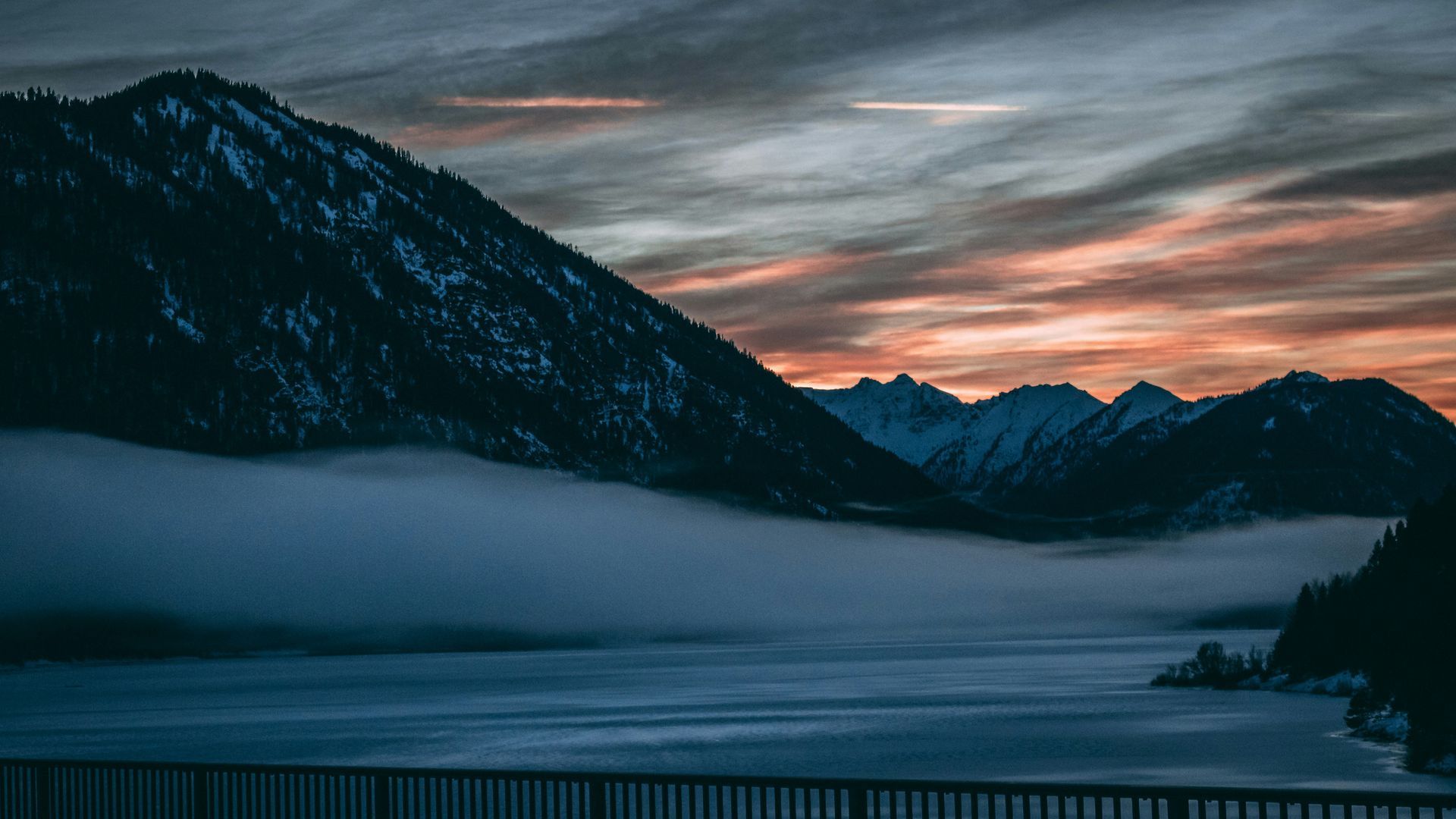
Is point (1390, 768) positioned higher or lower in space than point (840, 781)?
lower

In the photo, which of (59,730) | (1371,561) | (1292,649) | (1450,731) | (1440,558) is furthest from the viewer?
(1292,649)

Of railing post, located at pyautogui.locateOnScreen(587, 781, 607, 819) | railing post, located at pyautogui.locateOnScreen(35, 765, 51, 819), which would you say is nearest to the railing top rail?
railing post, located at pyautogui.locateOnScreen(587, 781, 607, 819)

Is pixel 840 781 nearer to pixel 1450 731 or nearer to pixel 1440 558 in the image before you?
pixel 1450 731

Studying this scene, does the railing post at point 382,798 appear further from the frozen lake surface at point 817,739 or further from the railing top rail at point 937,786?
the frozen lake surface at point 817,739

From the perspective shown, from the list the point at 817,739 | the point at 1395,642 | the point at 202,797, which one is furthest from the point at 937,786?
the point at 817,739

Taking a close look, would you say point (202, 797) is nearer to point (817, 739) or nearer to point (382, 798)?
point (382, 798)

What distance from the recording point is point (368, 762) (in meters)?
111

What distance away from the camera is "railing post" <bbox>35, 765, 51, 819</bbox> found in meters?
25.8

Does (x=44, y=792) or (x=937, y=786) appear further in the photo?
(x=44, y=792)

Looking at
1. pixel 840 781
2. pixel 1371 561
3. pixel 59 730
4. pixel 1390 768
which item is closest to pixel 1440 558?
pixel 1390 768

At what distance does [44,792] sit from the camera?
25.9 meters

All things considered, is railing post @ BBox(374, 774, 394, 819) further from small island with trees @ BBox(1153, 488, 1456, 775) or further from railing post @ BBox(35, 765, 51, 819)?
small island with trees @ BBox(1153, 488, 1456, 775)

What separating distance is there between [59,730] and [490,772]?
15376 cm

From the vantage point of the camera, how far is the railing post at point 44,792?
25844 millimetres
